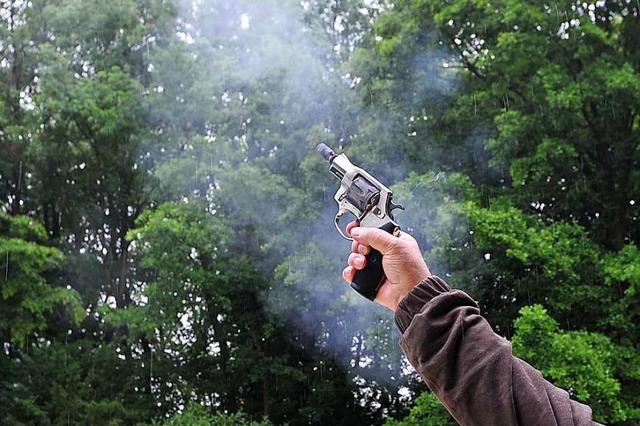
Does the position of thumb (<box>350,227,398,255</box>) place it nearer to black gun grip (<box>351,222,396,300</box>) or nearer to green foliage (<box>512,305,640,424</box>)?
black gun grip (<box>351,222,396,300</box>)

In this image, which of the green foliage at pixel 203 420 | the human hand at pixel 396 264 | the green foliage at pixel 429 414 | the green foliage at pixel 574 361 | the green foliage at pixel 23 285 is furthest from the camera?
the green foliage at pixel 23 285

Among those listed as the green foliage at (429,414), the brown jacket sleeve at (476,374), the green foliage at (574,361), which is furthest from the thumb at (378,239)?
the green foliage at (429,414)

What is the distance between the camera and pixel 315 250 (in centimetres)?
855

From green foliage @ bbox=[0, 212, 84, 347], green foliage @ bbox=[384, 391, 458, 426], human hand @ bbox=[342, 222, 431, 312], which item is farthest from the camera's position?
green foliage @ bbox=[0, 212, 84, 347]

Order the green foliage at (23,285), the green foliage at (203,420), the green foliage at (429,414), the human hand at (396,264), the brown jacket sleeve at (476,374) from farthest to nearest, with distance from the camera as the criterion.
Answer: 1. the green foliage at (23,285)
2. the green foliage at (203,420)
3. the green foliage at (429,414)
4. the human hand at (396,264)
5. the brown jacket sleeve at (476,374)

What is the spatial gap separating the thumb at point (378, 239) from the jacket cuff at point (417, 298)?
9cm

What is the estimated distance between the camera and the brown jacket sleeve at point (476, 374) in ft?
2.54

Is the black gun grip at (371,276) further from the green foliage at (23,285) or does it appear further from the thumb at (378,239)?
the green foliage at (23,285)

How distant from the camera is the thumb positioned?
3.18 ft

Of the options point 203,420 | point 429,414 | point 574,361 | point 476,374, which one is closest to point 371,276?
point 476,374

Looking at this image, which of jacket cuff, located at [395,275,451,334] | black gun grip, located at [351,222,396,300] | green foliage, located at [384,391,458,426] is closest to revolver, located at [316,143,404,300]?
black gun grip, located at [351,222,396,300]

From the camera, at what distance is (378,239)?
99cm

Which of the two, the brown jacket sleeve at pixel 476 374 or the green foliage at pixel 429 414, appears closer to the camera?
the brown jacket sleeve at pixel 476 374

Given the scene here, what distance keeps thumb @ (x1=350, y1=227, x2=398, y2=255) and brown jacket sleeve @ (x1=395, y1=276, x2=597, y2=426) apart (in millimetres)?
139
